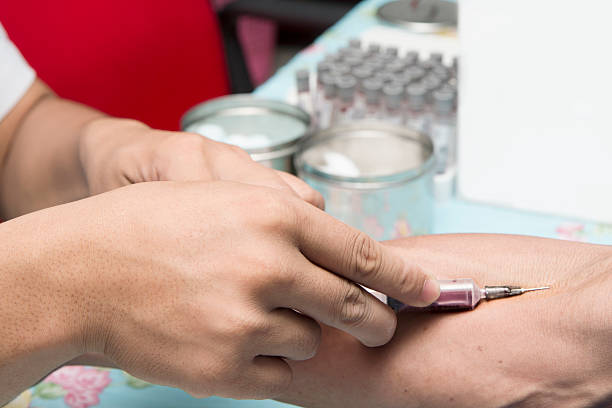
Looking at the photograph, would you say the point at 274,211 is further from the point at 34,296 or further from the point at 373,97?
the point at 373,97

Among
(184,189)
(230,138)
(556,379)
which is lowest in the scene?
(556,379)

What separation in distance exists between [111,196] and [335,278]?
200 mm

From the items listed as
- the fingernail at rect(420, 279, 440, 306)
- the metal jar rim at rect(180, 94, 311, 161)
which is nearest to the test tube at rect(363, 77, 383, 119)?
the metal jar rim at rect(180, 94, 311, 161)

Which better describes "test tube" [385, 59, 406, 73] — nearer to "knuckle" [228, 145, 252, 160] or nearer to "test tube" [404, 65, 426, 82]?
"test tube" [404, 65, 426, 82]

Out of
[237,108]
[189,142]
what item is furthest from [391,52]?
[189,142]

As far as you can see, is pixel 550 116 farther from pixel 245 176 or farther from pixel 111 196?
pixel 111 196

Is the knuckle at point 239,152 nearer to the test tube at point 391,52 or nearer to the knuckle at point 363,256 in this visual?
the knuckle at point 363,256

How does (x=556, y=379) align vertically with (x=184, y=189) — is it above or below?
below

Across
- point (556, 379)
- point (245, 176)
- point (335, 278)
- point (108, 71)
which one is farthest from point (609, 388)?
point (108, 71)

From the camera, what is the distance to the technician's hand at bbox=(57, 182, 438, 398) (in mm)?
514

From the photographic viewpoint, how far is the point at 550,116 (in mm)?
867

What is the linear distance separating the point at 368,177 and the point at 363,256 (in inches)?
9.3

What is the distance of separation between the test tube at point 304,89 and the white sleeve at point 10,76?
1.40 feet

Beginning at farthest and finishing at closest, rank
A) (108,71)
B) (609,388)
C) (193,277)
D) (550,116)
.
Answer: (108,71) < (550,116) < (609,388) < (193,277)
